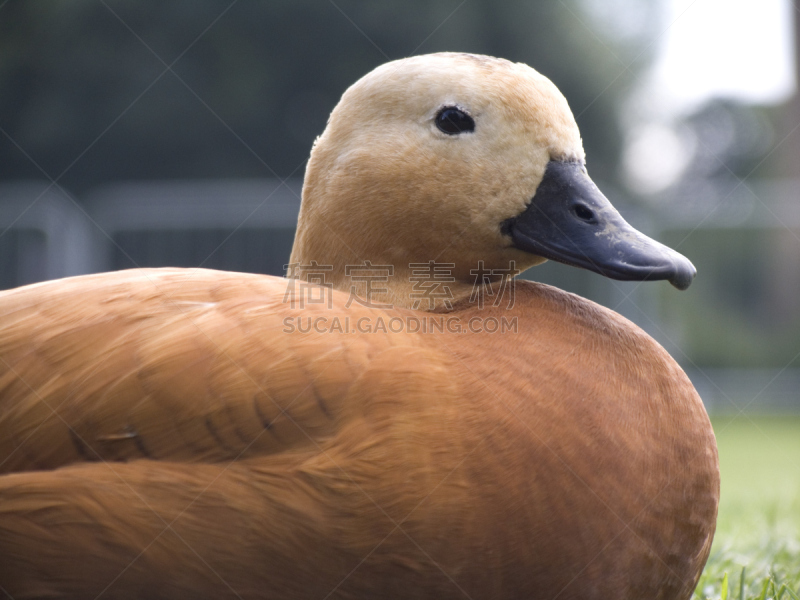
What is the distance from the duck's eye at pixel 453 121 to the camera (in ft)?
5.48

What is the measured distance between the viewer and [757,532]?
270 cm

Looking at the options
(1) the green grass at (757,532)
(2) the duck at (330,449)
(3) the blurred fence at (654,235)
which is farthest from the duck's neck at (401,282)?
(3) the blurred fence at (654,235)

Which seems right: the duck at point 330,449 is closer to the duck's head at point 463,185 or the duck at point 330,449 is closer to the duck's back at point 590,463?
the duck's back at point 590,463

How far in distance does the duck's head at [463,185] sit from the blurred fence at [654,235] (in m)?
5.85

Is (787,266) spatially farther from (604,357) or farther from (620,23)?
(604,357)

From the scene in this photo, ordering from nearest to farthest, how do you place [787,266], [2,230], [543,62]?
1. [2,230]
2. [787,266]
3. [543,62]

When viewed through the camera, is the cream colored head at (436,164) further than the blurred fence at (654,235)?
No

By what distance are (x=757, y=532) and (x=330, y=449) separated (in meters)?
2.00

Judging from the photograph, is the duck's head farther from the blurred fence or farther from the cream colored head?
the blurred fence

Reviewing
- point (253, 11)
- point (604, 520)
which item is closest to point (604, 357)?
point (604, 520)

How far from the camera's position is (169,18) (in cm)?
1355

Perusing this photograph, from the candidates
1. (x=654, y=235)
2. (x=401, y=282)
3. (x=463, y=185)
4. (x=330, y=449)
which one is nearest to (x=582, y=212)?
(x=463, y=185)

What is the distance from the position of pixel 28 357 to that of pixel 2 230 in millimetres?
7013

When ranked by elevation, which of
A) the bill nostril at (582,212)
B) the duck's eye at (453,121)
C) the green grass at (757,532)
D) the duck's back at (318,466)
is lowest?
the green grass at (757,532)
